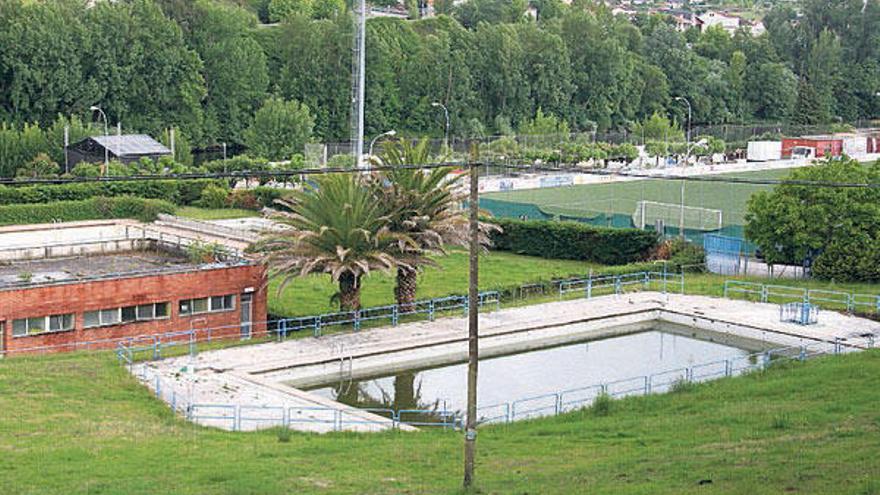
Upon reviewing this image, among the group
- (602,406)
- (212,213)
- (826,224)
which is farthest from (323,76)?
(602,406)

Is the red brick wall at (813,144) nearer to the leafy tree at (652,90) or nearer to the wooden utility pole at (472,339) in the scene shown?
the leafy tree at (652,90)

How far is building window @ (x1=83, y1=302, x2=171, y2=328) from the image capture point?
124 ft

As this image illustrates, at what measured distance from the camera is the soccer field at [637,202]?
67.2m

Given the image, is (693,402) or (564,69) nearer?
(693,402)

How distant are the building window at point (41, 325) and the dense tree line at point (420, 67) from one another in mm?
70423

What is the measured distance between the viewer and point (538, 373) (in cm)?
3797

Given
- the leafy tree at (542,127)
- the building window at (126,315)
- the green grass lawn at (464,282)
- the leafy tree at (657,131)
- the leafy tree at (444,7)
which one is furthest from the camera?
the leafy tree at (444,7)

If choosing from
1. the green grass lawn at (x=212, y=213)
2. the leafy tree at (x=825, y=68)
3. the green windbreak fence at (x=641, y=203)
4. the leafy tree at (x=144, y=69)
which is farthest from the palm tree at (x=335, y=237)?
the leafy tree at (x=825, y=68)

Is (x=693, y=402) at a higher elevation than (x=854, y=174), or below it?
below

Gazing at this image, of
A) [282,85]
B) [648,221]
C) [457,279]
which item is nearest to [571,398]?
[457,279]

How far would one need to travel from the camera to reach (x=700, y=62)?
491ft

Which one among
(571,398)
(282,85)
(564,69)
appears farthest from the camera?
(564,69)

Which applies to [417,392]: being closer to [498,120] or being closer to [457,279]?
[457,279]

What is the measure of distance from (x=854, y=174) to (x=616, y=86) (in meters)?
86.5
